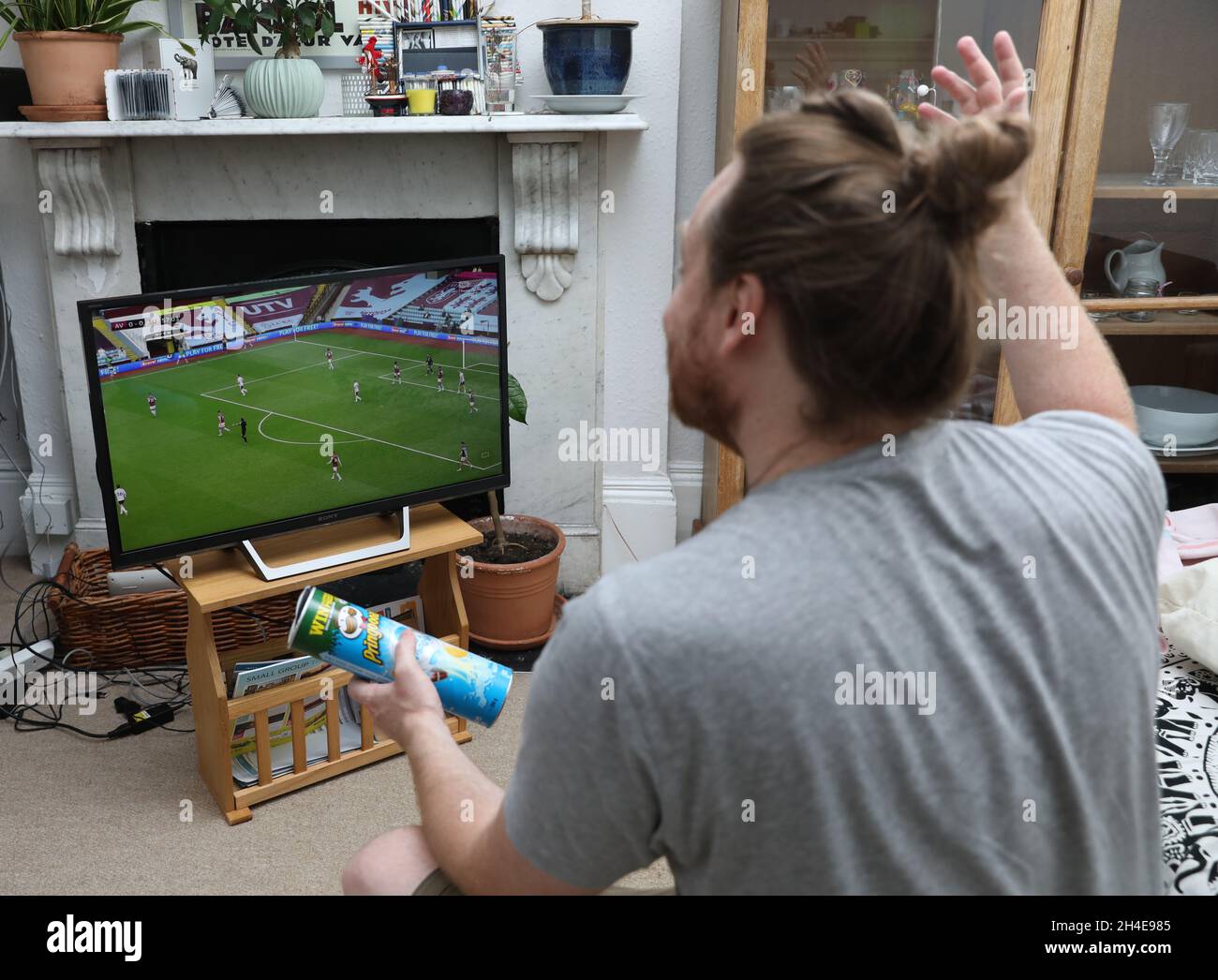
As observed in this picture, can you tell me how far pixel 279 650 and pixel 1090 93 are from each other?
2.11 m

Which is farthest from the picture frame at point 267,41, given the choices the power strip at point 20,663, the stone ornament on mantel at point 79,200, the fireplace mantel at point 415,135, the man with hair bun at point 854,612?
the man with hair bun at point 854,612

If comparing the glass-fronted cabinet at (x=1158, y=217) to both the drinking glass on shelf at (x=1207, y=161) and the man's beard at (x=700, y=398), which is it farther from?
the man's beard at (x=700, y=398)

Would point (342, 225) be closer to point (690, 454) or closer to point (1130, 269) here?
point (690, 454)

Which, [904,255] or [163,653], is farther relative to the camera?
[163,653]

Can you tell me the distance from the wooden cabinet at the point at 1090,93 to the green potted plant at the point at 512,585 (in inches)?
38.1

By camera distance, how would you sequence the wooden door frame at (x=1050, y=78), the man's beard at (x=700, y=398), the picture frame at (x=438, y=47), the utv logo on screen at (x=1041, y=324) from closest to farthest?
the man's beard at (x=700, y=398) < the utv logo on screen at (x=1041, y=324) < the wooden door frame at (x=1050, y=78) < the picture frame at (x=438, y=47)

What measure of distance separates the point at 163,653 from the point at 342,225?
3.72ft

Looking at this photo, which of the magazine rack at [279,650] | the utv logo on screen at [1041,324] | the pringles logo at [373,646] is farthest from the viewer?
the magazine rack at [279,650]

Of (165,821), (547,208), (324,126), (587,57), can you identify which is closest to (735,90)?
(587,57)

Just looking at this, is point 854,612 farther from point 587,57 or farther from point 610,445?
point 610,445

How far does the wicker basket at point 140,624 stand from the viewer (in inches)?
98.7
